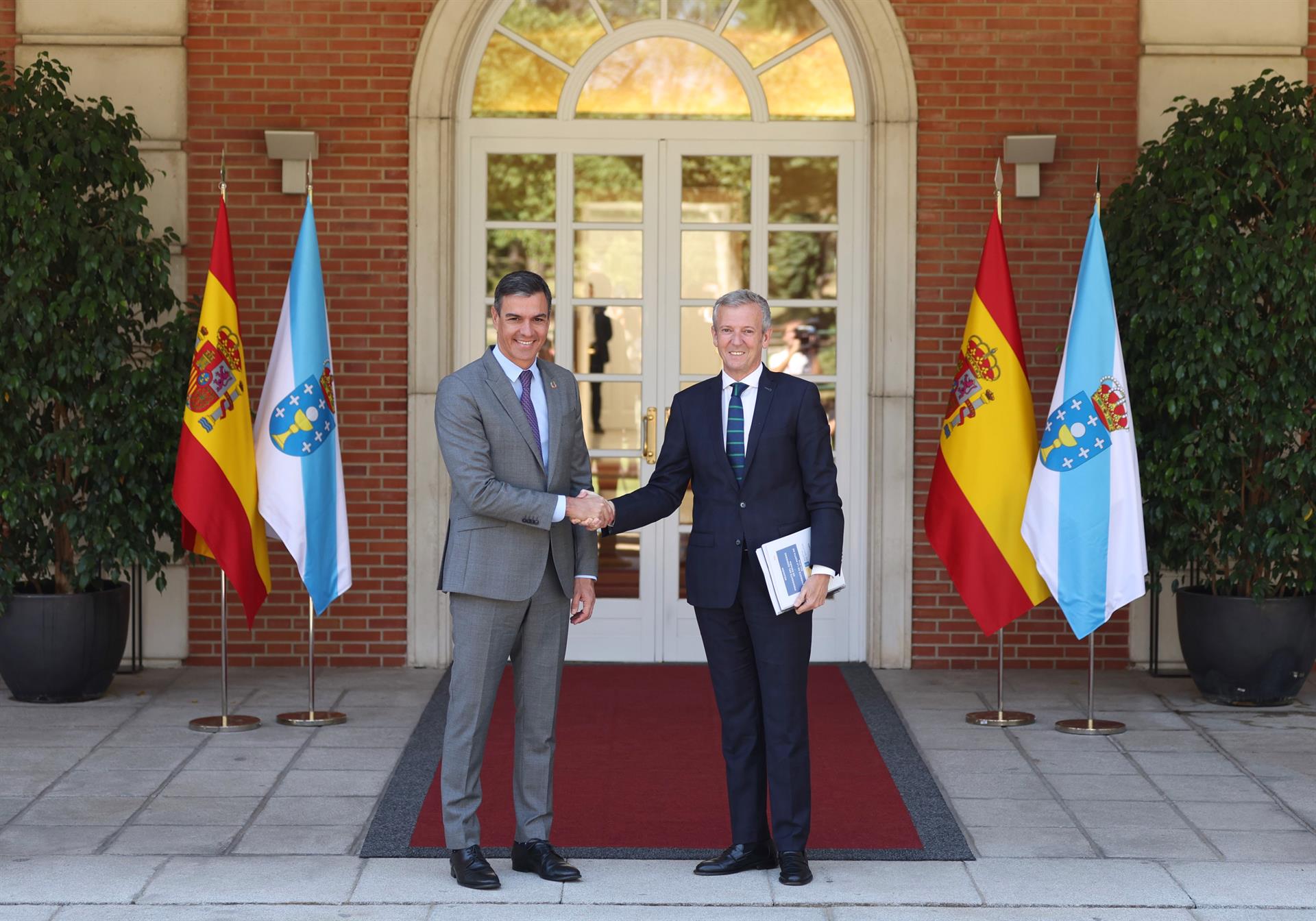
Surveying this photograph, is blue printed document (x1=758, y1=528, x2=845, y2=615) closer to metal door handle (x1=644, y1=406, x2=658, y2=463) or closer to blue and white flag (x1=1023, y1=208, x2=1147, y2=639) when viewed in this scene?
blue and white flag (x1=1023, y1=208, x2=1147, y2=639)

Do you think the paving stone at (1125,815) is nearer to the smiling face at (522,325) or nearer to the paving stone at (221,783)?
Answer: the smiling face at (522,325)

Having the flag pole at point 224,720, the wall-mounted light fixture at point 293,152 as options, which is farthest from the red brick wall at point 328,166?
the flag pole at point 224,720

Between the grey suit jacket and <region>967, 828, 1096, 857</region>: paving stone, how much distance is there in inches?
56.5

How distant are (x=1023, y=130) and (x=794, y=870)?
3.93 meters

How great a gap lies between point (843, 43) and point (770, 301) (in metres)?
1.20

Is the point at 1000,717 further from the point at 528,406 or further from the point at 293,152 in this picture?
the point at 293,152

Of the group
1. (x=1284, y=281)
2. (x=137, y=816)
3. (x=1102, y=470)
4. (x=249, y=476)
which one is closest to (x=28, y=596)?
(x=249, y=476)

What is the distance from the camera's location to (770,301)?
676 cm

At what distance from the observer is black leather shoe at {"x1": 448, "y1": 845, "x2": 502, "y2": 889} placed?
12.3 feet

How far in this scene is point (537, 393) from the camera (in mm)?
3879

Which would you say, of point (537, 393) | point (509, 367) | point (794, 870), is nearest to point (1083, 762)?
point (794, 870)

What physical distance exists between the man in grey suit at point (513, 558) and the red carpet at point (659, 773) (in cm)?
38

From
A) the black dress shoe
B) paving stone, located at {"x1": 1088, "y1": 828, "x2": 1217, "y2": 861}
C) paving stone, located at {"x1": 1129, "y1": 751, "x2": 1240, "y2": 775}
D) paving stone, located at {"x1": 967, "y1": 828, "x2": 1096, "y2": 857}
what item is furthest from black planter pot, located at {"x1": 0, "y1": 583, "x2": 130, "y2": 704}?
paving stone, located at {"x1": 1129, "y1": 751, "x2": 1240, "y2": 775}

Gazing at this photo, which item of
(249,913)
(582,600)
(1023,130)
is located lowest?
(249,913)
